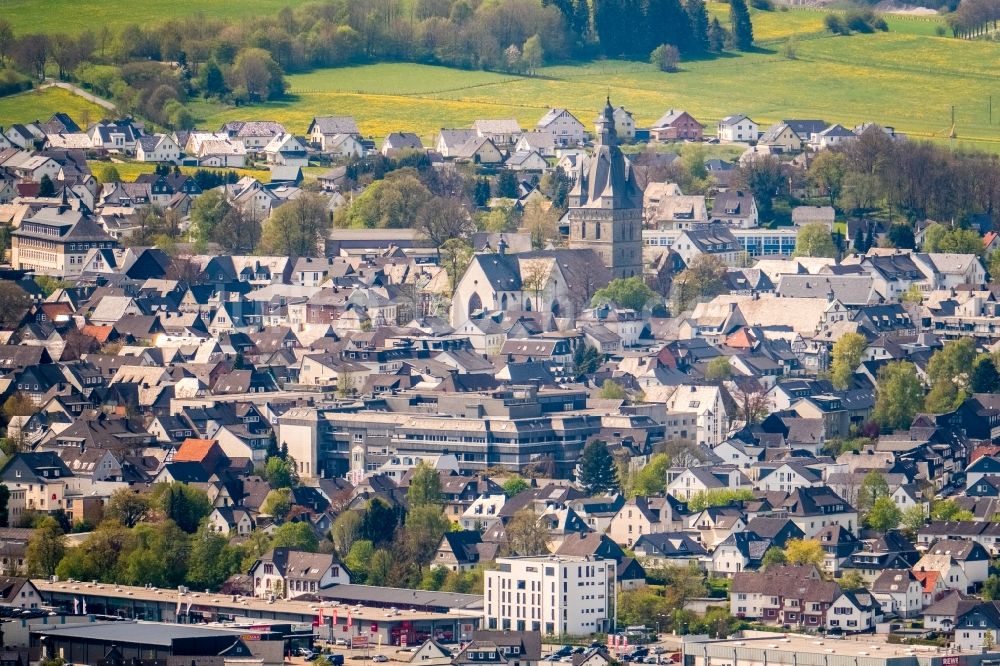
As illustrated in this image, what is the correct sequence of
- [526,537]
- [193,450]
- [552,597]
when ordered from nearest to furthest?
[552,597] < [526,537] < [193,450]

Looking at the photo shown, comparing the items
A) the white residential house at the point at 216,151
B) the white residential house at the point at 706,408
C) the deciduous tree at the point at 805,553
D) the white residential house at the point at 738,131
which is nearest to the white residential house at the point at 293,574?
the deciduous tree at the point at 805,553

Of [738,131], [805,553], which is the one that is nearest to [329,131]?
[738,131]

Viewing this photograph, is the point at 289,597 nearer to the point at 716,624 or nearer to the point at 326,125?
the point at 716,624

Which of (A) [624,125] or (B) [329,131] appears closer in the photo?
(B) [329,131]

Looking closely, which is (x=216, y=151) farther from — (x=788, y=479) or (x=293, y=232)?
(x=788, y=479)

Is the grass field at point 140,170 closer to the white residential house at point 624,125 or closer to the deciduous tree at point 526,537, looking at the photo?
the white residential house at point 624,125

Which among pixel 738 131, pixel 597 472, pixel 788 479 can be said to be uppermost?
→ pixel 597 472

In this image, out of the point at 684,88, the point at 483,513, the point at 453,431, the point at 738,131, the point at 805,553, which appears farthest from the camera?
the point at 684,88
